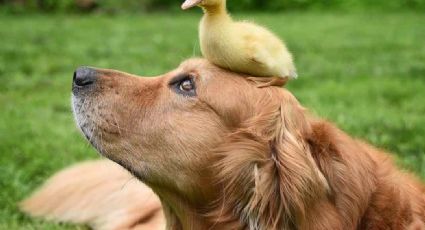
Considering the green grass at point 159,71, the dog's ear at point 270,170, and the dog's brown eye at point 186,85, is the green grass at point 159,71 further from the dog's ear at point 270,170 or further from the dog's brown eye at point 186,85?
the dog's ear at point 270,170

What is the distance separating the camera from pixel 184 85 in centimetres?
361

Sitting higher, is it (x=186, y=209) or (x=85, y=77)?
(x=85, y=77)

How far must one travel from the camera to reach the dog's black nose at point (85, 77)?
12.1ft

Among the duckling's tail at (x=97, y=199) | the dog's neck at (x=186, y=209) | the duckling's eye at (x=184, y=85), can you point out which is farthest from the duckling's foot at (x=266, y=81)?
the duckling's tail at (x=97, y=199)

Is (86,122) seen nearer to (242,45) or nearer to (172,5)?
(242,45)

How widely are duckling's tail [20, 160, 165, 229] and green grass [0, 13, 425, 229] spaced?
0.50 feet

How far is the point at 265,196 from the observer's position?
315 cm

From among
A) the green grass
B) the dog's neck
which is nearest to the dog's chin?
the dog's neck

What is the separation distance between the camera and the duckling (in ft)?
11.1

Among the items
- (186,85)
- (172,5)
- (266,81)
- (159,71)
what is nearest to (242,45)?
(266,81)

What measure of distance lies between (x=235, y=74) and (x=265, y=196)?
66 centimetres

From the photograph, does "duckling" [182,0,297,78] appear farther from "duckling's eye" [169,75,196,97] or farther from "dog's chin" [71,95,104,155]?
"dog's chin" [71,95,104,155]

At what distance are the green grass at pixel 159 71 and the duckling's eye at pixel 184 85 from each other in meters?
0.75

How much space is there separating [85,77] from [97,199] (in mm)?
1552
